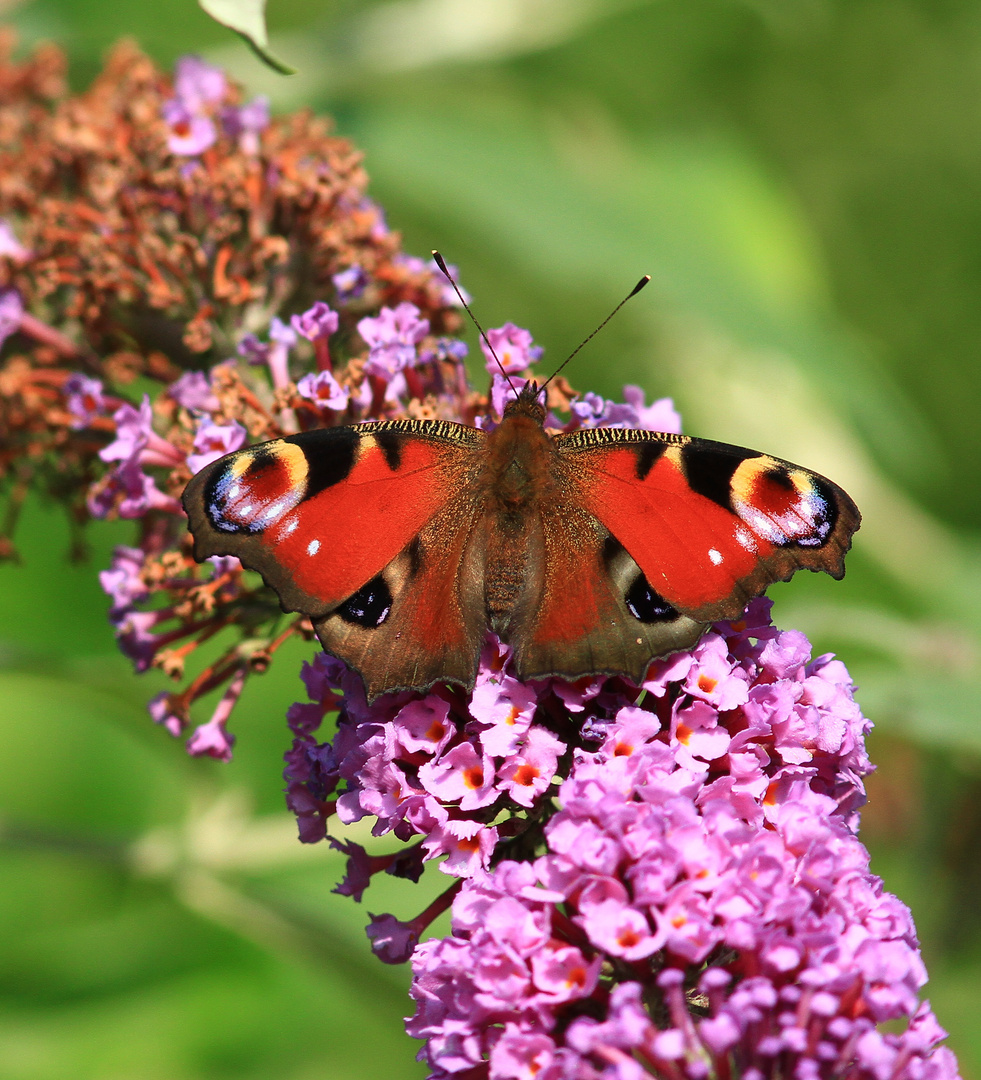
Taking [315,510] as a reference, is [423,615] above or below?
below

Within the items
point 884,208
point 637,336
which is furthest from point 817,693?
point 884,208

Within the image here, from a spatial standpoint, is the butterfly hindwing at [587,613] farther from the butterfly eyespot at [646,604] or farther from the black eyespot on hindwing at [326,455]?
the black eyespot on hindwing at [326,455]

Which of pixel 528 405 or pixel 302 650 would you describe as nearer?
pixel 528 405

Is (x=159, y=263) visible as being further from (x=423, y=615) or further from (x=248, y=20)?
(x=423, y=615)

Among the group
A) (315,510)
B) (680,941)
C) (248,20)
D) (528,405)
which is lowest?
(680,941)

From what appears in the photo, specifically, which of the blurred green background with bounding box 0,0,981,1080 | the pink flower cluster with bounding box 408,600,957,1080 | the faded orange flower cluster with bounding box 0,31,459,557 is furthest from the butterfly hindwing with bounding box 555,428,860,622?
the blurred green background with bounding box 0,0,981,1080

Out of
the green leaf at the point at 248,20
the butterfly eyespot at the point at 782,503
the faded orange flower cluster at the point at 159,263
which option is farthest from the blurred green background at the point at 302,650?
the green leaf at the point at 248,20

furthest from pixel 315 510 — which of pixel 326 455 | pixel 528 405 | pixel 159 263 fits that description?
pixel 159 263

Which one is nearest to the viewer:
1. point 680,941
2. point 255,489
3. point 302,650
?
point 680,941
